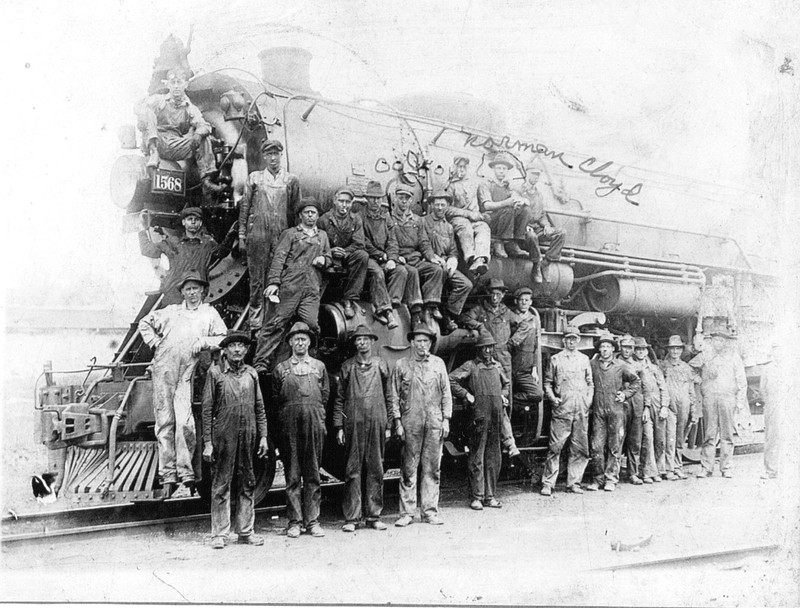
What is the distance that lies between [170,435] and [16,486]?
64.1 inches

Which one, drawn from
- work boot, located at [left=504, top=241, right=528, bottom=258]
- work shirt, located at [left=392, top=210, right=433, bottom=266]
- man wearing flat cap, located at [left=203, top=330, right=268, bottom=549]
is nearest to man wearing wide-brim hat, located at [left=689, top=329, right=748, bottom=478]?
work boot, located at [left=504, top=241, right=528, bottom=258]

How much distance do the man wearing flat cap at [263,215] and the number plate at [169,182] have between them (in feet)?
2.23

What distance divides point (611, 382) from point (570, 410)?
625 millimetres

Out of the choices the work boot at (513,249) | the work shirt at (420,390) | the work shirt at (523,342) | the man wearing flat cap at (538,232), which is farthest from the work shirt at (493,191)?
the work shirt at (420,390)

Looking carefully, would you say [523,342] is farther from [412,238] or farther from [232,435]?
[232,435]

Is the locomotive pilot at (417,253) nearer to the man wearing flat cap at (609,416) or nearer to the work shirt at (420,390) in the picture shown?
the work shirt at (420,390)

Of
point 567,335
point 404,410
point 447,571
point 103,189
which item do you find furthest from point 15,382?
point 567,335

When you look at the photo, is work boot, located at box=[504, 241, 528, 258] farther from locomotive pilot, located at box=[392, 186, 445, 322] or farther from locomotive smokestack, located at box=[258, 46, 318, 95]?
locomotive smokestack, located at box=[258, 46, 318, 95]

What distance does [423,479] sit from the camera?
709cm

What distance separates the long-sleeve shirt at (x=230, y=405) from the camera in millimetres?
6070

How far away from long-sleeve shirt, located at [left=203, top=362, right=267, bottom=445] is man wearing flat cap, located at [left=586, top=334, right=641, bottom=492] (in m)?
4.29

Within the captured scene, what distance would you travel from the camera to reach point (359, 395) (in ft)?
22.1

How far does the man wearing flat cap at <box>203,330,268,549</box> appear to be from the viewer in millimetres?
6062

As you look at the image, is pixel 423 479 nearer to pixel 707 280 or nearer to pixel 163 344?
pixel 163 344
